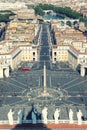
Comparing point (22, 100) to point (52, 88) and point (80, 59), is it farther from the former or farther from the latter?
point (80, 59)

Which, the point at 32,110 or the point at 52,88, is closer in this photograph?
the point at 32,110

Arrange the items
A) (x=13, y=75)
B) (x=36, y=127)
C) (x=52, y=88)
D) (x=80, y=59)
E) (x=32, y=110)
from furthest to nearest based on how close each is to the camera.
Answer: (x=80, y=59)
(x=13, y=75)
(x=52, y=88)
(x=32, y=110)
(x=36, y=127)

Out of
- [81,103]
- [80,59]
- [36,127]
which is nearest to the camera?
[36,127]

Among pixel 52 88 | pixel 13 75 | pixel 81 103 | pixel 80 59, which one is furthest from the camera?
pixel 80 59

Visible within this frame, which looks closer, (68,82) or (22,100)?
(22,100)

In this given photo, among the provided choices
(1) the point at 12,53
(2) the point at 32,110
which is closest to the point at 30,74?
(1) the point at 12,53

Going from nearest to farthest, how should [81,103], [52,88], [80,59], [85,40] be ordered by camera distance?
[81,103] → [52,88] → [80,59] → [85,40]

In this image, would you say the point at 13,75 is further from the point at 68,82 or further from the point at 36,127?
the point at 36,127

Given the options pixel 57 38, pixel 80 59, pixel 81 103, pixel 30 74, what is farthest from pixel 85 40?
pixel 81 103

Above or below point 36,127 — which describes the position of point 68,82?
below
